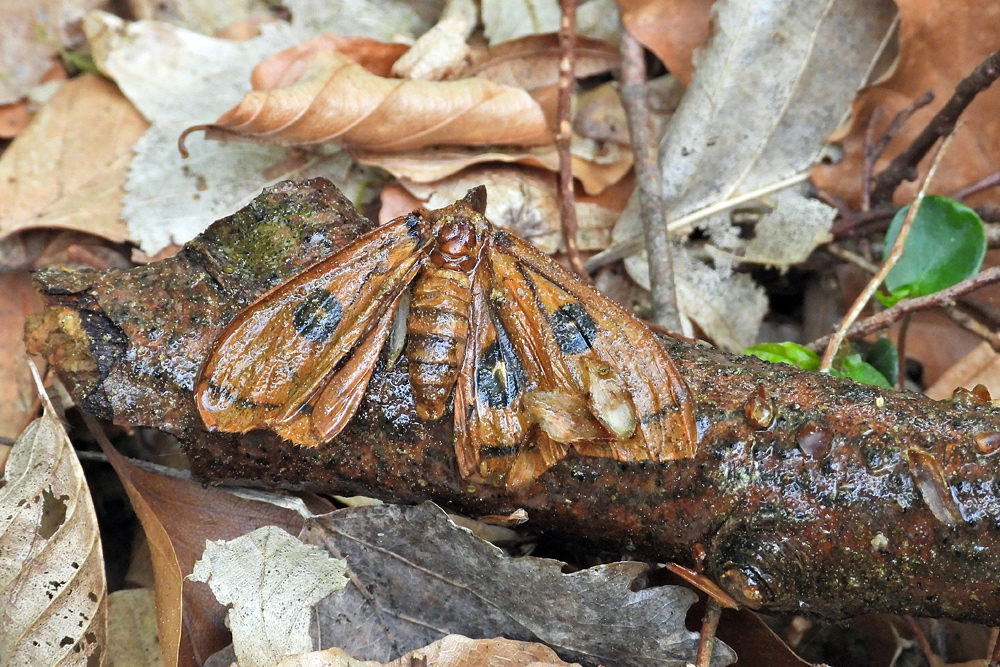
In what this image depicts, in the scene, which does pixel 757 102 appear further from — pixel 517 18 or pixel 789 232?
pixel 517 18

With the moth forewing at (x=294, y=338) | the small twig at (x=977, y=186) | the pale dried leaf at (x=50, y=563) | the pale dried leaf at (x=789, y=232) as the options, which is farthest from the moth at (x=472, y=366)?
the small twig at (x=977, y=186)

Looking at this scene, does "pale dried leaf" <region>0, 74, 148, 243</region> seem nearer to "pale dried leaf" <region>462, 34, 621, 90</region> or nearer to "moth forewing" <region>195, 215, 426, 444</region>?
"moth forewing" <region>195, 215, 426, 444</region>

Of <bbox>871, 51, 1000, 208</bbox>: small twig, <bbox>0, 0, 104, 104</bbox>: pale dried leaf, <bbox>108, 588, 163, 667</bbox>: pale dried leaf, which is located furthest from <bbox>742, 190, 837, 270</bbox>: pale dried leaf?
<bbox>0, 0, 104, 104</bbox>: pale dried leaf

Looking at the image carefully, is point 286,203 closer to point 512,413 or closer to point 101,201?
point 512,413

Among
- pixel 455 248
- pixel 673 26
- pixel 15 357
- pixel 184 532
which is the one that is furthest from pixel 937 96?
pixel 15 357

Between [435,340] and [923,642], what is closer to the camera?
[435,340]

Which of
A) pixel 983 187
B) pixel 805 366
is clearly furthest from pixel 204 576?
pixel 983 187

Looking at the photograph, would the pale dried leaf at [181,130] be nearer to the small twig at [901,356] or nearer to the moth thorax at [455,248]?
the moth thorax at [455,248]
